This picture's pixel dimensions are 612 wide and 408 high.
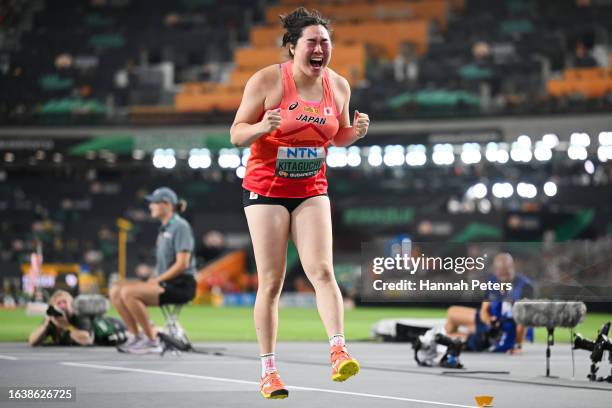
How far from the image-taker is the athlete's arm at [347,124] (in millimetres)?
7020

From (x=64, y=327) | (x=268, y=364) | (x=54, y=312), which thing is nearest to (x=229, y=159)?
(x=64, y=327)

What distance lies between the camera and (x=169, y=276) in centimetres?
1216

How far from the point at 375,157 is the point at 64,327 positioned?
23.3 metres

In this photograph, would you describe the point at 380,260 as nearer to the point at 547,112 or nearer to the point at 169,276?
the point at 169,276

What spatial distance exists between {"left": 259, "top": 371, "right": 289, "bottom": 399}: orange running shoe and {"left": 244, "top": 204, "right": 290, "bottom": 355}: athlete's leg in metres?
0.18

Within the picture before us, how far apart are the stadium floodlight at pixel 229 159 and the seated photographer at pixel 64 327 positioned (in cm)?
2378

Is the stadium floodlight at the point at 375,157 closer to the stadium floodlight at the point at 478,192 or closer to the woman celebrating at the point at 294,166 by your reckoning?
the stadium floodlight at the point at 478,192

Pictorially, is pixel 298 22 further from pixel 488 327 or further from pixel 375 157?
pixel 375 157

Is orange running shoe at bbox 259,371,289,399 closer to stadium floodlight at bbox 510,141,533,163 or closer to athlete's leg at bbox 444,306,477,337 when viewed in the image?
athlete's leg at bbox 444,306,477,337

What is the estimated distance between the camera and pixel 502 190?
115 feet

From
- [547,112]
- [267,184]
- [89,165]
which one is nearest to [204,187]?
[89,165]

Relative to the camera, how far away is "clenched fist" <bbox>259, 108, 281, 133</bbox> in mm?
6344

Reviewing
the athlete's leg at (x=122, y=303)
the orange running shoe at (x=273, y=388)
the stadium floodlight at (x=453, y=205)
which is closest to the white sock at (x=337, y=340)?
the orange running shoe at (x=273, y=388)

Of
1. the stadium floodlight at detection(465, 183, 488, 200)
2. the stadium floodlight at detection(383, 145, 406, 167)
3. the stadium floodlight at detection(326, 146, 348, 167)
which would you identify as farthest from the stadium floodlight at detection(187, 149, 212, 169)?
the stadium floodlight at detection(465, 183, 488, 200)
